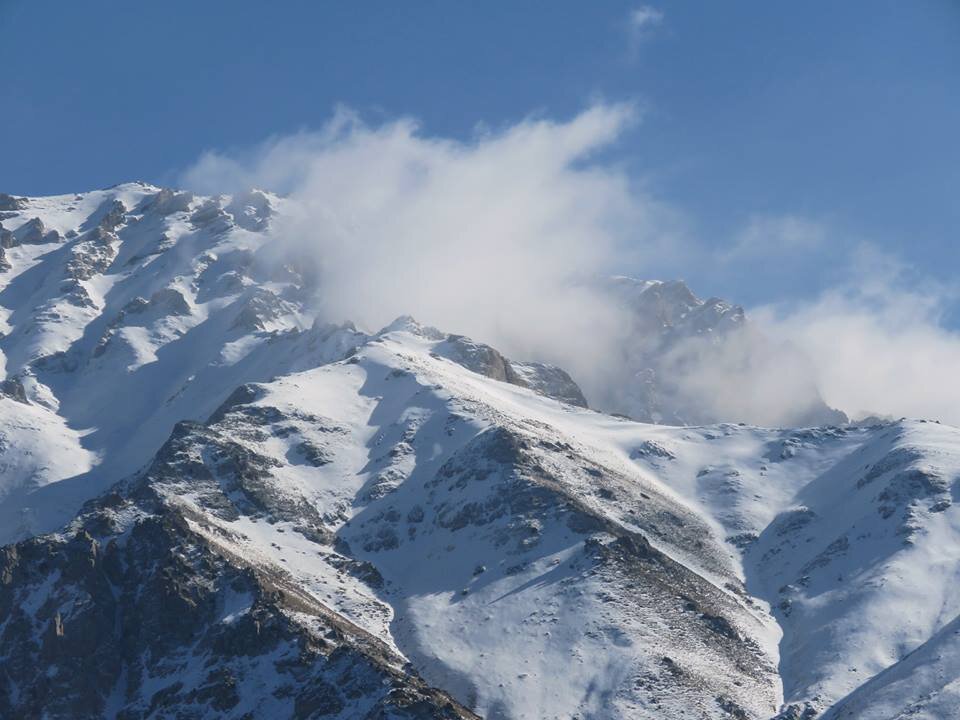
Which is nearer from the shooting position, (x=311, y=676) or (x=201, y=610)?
(x=311, y=676)

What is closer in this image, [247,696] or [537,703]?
[247,696]

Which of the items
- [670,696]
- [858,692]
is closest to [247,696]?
[670,696]

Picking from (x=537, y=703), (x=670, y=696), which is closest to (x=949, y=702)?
(x=670, y=696)

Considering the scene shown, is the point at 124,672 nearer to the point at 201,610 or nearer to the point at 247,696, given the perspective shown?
the point at 201,610

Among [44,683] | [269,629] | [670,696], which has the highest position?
[670,696]

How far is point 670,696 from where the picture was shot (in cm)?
19925

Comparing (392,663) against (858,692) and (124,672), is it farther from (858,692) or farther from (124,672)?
(858,692)

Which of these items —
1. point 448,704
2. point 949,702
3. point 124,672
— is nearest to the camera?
point 448,704

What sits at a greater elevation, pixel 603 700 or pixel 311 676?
pixel 603 700

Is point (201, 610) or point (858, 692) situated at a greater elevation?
point (858, 692)

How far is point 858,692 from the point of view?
199 metres

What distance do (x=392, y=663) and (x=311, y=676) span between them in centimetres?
2111

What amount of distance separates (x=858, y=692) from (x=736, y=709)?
14598mm

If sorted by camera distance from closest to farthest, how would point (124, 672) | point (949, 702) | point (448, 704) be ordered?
1. point (448, 704)
2. point (949, 702)
3. point (124, 672)
